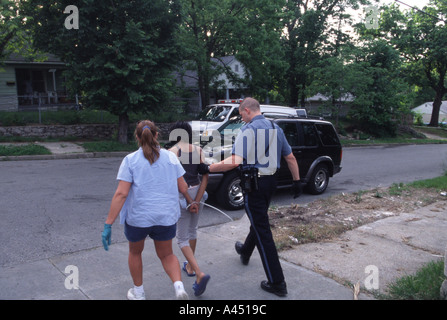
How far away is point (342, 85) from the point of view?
23688mm

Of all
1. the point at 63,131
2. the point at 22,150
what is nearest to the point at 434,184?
the point at 22,150

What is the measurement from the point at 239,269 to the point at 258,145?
1582 mm

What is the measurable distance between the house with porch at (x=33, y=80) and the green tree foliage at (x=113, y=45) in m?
7.26

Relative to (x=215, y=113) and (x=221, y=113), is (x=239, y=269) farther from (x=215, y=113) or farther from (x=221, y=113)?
(x=215, y=113)

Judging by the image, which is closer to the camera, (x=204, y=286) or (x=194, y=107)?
(x=204, y=286)

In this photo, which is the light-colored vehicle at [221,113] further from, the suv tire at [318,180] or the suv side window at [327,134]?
the suv tire at [318,180]

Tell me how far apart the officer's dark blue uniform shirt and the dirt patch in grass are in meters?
1.67

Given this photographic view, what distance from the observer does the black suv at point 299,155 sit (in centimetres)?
719

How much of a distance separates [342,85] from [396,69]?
312 inches

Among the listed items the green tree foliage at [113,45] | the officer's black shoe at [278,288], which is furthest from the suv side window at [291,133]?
the green tree foliage at [113,45]

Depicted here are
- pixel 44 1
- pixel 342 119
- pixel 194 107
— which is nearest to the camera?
pixel 44 1

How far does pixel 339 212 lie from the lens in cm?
704
